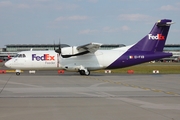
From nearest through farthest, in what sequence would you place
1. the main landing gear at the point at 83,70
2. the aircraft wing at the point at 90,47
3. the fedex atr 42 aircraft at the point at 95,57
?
the aircraft wing at the point at 90,47 → the fedex atr 42 aircraft at the point at 95,57 → the main landing gear at the point at 83,70

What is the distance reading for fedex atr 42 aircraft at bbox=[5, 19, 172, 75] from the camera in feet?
108

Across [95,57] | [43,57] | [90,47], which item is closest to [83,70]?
[95,57]

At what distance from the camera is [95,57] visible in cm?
3359

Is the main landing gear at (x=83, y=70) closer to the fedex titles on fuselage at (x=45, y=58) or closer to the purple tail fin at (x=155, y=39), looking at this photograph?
the fedex titles on fuselage at (x=45, y=58)

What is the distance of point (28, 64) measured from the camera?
107 feet

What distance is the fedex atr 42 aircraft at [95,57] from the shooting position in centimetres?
3278

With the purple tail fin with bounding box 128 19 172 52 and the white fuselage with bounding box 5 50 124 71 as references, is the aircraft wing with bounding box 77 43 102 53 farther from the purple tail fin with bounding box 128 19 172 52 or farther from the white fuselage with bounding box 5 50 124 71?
the purple tail fin with bounding box 128 19 172 52

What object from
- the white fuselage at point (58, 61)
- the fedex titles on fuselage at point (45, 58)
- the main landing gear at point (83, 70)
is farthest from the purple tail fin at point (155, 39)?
the fedex titles on fuselage at point (45, 58)

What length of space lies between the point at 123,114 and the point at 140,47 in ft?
81.6

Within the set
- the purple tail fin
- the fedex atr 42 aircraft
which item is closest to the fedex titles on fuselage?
Answer: the fedex atr 42 aircraft

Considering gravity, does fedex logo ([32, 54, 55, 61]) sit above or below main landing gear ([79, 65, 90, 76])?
above

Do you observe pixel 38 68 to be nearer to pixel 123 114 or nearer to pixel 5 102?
pixel 5 102

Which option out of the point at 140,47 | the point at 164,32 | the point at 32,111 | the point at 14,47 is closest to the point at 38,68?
the point at 140,47

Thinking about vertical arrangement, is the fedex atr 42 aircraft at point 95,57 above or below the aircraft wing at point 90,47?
below
